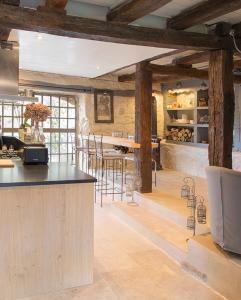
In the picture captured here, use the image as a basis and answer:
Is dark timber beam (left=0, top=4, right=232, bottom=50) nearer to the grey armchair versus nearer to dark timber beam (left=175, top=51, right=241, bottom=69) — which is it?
dark timber beam (left=175, top=51, right=241, bottom=69)

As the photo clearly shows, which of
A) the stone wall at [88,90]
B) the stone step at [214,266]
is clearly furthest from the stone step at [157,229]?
the stone wall at [88,90]

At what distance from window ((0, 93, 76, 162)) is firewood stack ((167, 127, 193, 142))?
258cm

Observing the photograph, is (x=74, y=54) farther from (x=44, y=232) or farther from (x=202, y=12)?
(x=44, y=232)

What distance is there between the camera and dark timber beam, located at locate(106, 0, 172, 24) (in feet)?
9.36

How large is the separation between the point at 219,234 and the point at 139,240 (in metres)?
1.32

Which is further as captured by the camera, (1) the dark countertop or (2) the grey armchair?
(2) the grey armchair

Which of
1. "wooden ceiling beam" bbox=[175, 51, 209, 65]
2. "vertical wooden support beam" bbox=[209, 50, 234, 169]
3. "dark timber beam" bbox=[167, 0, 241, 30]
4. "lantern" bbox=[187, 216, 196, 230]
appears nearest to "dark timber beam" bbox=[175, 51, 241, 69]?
"wooden ceiling beam" bbox=[175, 51, 209, 65]

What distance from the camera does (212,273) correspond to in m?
2.78

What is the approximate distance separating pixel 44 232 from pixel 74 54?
3164 millimetres

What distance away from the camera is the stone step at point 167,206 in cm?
397

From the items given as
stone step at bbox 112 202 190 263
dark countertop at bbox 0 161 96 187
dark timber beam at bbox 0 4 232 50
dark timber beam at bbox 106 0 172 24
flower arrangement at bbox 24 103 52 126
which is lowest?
stone step at bbox 112 202 190 263

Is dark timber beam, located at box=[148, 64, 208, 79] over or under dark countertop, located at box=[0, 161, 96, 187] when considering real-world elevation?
over

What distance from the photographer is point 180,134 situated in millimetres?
8133

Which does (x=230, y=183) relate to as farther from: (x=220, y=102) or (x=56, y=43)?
(x=56, y=43)
